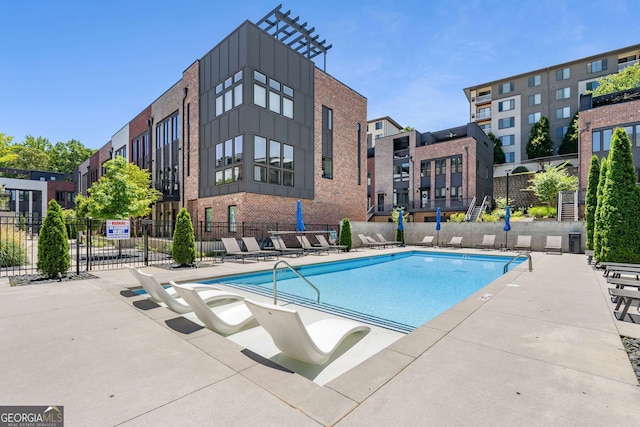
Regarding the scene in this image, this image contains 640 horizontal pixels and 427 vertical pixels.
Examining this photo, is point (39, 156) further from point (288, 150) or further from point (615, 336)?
point (615, 336)

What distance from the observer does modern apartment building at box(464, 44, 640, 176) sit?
35.8 meters

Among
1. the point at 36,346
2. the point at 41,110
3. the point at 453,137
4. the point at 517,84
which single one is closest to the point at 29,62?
the point at 41,110

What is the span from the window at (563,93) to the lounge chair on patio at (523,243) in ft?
103

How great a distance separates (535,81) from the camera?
129 ft

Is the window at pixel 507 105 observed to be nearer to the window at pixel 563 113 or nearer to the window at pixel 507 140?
the window at pixel 507 140

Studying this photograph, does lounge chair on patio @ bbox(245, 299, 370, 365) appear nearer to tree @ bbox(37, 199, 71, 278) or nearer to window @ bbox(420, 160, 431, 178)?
tree @ bbox(37, 199, 71, 278)

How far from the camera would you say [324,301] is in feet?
23.5

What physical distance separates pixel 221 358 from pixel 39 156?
262ft

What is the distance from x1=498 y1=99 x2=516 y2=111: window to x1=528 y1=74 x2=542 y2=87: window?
8.87ft

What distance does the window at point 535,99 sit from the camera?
39.0 m

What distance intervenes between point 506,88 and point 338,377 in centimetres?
5007

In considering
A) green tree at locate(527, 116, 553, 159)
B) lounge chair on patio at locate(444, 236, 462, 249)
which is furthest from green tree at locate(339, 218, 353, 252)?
green tree at locate(527, 116, 553, 159)

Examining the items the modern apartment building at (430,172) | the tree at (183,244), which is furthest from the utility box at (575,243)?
the tree at (183,244)

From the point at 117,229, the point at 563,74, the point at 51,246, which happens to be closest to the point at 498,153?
the point at 563,74
